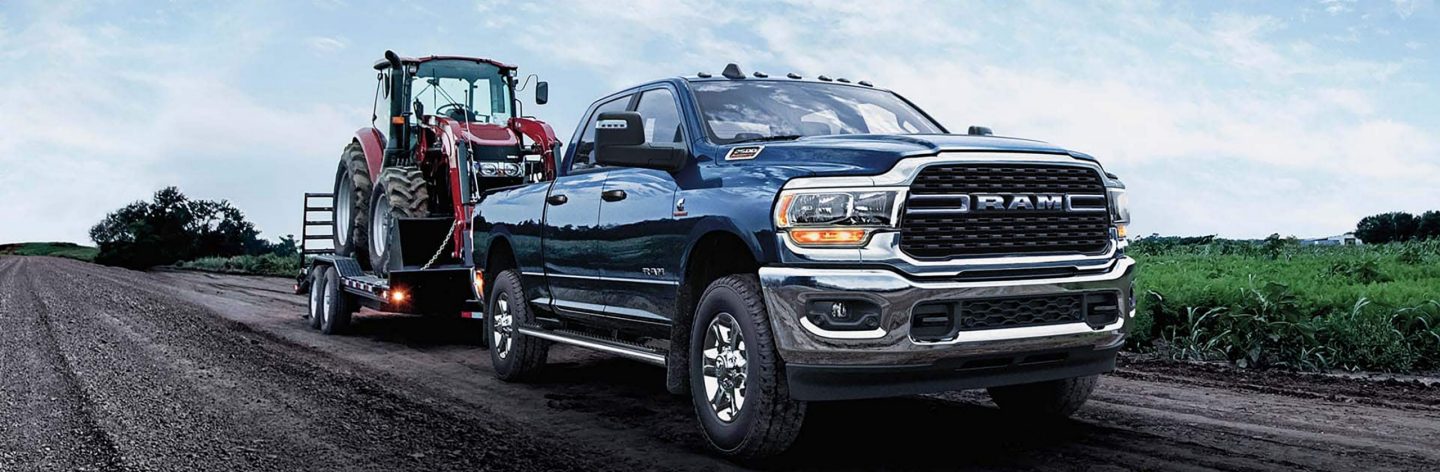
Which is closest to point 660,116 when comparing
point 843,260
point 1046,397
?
point 843,260

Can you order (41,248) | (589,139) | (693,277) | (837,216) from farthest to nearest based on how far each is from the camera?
(41,248)
(589,139)
(693,277)
(837,216)

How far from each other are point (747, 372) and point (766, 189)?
0.87 meters

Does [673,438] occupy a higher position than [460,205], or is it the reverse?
[460,205]

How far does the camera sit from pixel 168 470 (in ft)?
18.5

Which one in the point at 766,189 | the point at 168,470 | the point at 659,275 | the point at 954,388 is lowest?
the point at 168,470

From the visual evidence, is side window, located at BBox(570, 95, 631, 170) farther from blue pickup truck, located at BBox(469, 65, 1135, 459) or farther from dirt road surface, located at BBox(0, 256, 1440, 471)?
dirt road surface, located at BBox(0, 256, 1440, 471)

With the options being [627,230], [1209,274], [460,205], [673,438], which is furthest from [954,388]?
[1209,274]

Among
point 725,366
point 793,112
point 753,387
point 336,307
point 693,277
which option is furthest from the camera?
point 336,307

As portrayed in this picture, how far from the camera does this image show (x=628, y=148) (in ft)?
20.5

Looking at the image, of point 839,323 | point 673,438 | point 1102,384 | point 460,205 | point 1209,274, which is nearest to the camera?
point 839,323

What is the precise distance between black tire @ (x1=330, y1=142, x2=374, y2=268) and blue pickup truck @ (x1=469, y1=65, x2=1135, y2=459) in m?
7.76

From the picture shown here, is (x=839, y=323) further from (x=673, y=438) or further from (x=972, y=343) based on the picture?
(x=673, y=438)

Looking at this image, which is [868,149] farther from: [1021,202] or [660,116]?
[660,116]

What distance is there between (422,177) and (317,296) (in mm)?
2877
